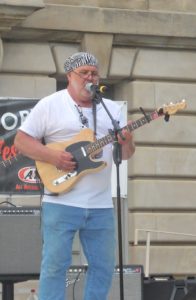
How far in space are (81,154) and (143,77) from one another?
5680 mm

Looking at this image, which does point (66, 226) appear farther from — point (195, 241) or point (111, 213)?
point (195, 241)

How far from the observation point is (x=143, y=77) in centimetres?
1148

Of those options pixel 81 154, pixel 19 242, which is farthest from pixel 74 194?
pixel 19 242

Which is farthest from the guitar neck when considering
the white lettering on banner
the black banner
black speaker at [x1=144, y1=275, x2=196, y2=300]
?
the white lettering on banner

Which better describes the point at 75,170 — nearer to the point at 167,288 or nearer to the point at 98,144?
the point at 98,144

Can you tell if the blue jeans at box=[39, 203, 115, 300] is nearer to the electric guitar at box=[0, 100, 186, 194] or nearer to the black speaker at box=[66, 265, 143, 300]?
the electric guitar at box=[0, 100, 186, 194]

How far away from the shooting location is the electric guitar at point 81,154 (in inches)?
230

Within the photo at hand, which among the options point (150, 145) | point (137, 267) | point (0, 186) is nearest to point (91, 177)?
point (137, 267)

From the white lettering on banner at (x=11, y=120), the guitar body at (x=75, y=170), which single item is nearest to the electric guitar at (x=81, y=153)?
the guitar body at (x=75, y=170)

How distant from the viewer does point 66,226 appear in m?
5.79

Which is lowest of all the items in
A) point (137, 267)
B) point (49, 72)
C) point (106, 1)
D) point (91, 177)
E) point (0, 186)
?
point (137, 267)

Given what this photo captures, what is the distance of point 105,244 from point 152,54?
599 cm

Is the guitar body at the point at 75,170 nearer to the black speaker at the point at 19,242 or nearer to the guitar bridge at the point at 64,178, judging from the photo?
the guitar bridge at the point at 64,178

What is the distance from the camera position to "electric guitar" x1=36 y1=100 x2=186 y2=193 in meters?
5.84
